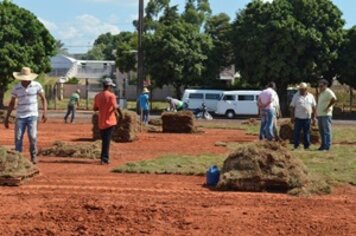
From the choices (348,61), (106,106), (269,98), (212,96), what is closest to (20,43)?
(212,96)

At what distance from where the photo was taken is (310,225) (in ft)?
26.5

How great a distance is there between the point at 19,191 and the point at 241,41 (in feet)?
155

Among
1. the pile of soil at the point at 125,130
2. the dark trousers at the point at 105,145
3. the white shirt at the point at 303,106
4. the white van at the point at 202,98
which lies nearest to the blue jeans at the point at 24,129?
the dark trousers at the point at 105,145

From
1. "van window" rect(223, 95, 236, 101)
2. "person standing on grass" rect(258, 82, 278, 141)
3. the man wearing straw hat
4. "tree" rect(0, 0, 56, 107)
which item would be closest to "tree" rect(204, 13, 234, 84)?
"van window" rect(223, 95, 236, 101)

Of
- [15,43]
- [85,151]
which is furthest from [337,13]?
[85,151]

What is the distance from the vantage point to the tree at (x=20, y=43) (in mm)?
51812

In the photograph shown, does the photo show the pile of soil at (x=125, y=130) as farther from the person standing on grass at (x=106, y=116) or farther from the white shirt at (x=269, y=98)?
the person standing on grass at (x=106, y=116)

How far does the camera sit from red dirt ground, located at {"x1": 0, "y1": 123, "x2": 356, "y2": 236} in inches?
307

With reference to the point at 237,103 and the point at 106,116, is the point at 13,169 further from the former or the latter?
the point at 237,103

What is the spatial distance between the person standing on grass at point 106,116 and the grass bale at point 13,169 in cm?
281

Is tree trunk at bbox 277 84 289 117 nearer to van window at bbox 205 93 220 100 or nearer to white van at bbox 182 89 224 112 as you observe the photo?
white van at bbox 182 89 224 112

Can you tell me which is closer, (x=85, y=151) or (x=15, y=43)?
(x=85, y=151)

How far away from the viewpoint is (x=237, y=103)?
52250 mm

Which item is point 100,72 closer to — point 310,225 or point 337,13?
point 337,13
